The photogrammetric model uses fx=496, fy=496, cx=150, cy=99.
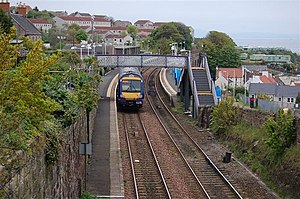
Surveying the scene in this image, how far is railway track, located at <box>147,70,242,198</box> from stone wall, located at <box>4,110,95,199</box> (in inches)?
183

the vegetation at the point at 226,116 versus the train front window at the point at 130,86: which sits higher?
the train front window at the point at 130,86

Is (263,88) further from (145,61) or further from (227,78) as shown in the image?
(145,61)

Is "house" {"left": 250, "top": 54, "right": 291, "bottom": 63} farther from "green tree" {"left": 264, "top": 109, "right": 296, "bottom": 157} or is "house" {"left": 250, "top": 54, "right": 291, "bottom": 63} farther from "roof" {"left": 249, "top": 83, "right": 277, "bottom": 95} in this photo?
"green tree" {"left": 264, "top": 109, "right": 296, "bottom": 157}

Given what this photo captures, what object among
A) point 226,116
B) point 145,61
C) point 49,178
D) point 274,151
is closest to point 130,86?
point 145,61

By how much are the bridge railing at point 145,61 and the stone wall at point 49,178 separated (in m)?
23.3

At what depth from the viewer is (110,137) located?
79.6ft

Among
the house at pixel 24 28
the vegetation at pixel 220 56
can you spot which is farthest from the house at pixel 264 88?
the house at pixel 24 28

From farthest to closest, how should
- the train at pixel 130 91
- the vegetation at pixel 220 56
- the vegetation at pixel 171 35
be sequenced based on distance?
1. the vegetation at pixel 171 35
2. the vegetation at pixel 220 56
3. the train at pixel 130 91

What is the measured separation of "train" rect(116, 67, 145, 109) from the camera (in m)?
33.9

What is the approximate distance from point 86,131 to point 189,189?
5.66 m

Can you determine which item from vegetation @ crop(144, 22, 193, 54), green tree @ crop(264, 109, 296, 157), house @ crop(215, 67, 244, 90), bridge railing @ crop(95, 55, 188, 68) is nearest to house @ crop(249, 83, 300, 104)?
house @ crop(215, 67, 244, 90)

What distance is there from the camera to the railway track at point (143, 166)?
1625 cm

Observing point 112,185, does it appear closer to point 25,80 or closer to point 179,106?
point 25,80

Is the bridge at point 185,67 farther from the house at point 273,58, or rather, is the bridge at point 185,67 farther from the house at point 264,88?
the house at point 273,58
